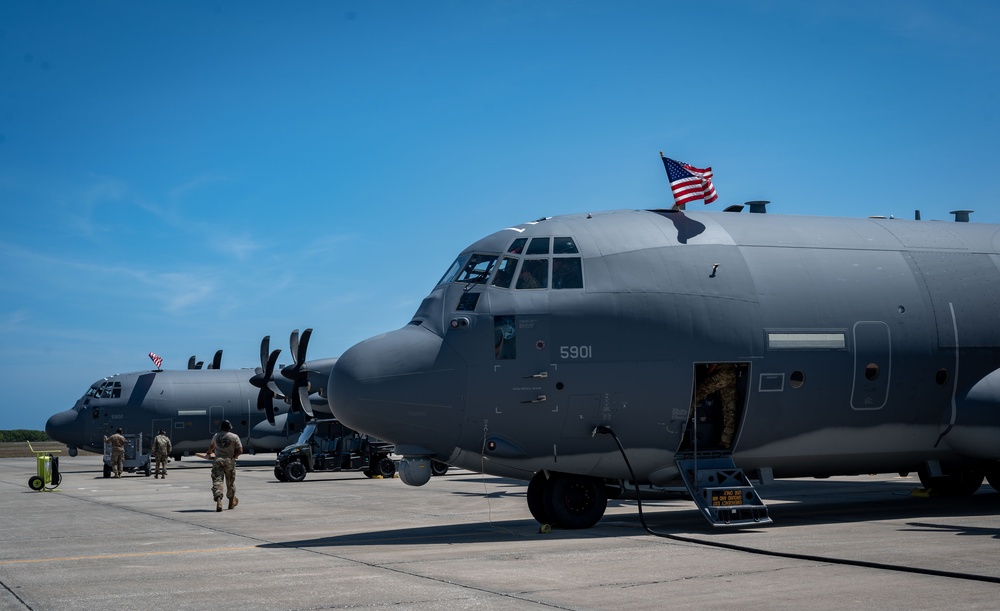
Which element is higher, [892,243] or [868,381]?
[892,243]

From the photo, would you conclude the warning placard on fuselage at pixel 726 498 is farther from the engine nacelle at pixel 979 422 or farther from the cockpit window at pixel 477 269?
the cockpit window at pixel 477 269

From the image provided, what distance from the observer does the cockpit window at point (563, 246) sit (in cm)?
1631

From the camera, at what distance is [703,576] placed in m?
11.2

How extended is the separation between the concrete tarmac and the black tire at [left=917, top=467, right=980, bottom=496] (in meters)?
0.27

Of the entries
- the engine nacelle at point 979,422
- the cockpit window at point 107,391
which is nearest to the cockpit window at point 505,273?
the engine nacelle at point 979,422

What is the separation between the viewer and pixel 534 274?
16.2m

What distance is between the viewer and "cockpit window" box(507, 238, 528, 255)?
16281 millimetres

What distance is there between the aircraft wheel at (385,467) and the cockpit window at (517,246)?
71.4 feet

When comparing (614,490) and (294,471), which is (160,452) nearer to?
(294,471)

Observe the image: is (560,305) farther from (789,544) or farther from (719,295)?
(789,544)

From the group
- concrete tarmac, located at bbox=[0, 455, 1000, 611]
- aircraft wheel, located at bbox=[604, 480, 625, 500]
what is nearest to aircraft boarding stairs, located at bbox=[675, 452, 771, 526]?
concrete tarmac, located at bbox=[0, 455, 1000, 611]

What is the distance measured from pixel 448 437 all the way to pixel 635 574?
4.73 meters

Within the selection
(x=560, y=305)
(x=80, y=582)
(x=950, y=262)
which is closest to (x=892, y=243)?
(x=950, y=262)

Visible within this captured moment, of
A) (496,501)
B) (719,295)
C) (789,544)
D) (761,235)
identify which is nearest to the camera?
(789,544)
